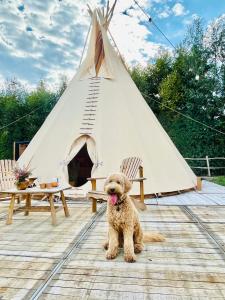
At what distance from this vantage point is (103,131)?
275 inches

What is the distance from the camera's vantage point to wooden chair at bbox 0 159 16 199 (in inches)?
221

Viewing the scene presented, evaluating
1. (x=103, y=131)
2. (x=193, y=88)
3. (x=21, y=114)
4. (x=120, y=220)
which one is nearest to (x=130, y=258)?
(x=120, y=220)

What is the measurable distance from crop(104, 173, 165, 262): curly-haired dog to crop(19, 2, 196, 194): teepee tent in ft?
11.4

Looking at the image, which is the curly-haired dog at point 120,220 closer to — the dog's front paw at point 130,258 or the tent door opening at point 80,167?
the dog's front paw at point 130,258

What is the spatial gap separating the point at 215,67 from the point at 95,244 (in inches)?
530

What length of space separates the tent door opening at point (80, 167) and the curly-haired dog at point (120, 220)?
6.57 m

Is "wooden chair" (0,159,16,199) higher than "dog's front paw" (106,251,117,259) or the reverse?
higher

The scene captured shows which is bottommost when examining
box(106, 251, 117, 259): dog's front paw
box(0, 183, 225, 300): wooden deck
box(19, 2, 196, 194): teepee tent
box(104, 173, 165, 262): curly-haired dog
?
box(0, 183, 225, 300): wooden deck

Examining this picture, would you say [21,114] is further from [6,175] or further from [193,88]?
[6,175]

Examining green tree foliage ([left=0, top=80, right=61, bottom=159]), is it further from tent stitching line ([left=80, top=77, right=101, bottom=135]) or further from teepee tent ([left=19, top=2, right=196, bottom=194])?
tent stitching line ([left=80, top=77, right=101, bottom=135])

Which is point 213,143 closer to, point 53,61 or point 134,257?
point 53,61

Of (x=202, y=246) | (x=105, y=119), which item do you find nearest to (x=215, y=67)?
(x=105, y=119)

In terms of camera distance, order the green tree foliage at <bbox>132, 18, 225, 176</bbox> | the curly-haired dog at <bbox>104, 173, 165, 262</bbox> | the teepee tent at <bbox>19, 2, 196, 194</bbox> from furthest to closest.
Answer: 1. the green tree foliage at <bbox>132, 18, 225, 176</bbox>
2. the teepee tent at <bbox>19, 2, 196, 194</bbox>
3. the curly-haired dog at <bbox>104, 173, 165, 262</bbox>

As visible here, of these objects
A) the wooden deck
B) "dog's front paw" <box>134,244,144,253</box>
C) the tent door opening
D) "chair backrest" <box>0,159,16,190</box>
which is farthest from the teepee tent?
"dog's front paw" <box>134,244,144,253</box>
